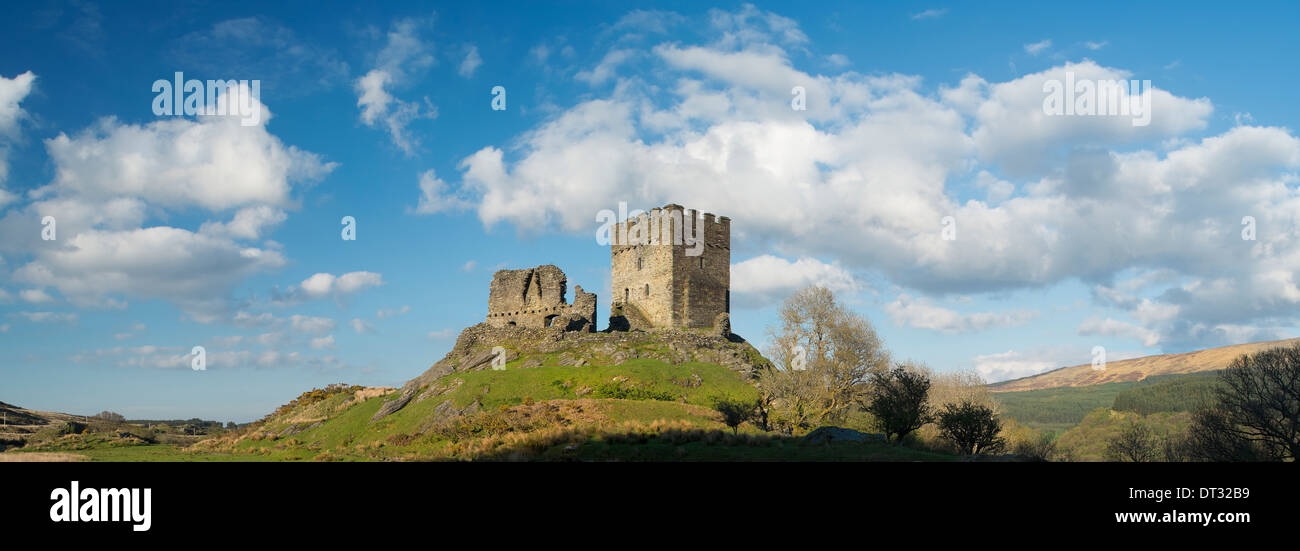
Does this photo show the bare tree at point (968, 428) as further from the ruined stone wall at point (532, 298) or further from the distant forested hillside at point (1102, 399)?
the distant forested hillside at point (1102, 399)

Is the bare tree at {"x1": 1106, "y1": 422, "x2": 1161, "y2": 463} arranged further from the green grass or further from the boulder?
the boulder

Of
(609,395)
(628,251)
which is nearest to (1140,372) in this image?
(628,251)

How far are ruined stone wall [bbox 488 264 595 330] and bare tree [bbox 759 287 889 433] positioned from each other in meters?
15.2

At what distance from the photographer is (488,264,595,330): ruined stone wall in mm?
52469

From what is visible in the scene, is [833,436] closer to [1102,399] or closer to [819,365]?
[819,365]

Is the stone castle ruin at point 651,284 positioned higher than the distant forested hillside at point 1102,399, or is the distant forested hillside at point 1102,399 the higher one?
the stone castle ruin at point 651,284

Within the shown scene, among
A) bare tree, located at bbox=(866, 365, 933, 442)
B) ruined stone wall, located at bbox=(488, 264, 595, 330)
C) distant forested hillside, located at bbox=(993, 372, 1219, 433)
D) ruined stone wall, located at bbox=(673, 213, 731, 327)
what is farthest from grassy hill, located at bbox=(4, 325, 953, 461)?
distant forested hillside, located at bbox=(993, 372, 1219, 433)

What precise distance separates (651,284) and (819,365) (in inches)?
640

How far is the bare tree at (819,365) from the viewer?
39.1 metres

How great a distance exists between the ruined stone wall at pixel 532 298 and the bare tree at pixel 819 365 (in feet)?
49.9

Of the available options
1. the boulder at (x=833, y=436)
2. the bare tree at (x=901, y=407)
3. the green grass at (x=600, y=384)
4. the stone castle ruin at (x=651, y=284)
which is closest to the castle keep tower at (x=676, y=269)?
the stone castle ruin at (x=651, y=284)
